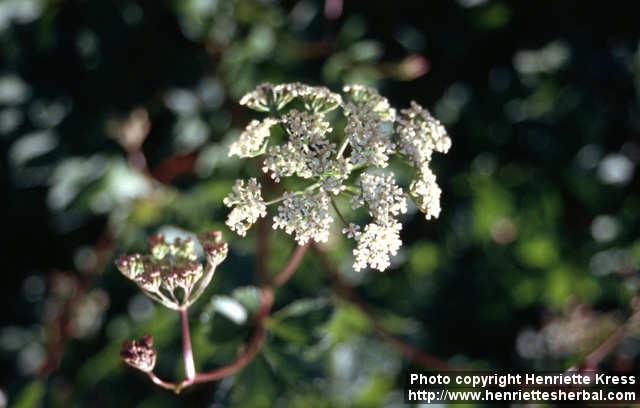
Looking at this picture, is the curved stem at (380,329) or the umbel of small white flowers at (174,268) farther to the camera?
the curved stem at (380,329)

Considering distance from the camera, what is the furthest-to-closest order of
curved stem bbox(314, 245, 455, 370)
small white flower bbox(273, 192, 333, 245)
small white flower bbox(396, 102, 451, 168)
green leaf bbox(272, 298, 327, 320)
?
curved stem bbox(314, 245, 455, 370) < green leaf bbox(272, 298, 327, 320) < small white flower bbox(396, 102, 451, 168) < small white flower bbox(273, 192, 333, 245)

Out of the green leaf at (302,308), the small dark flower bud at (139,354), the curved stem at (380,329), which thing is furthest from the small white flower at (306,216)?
the curved stem at (380,329)

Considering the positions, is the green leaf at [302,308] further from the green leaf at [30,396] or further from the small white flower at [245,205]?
the green leaf at [30,396]

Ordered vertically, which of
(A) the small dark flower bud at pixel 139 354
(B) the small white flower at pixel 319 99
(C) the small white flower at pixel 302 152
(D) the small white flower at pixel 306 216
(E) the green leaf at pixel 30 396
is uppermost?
(B) the small white flower at pixel 319 99

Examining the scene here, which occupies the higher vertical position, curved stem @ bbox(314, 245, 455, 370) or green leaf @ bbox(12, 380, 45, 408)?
curved stem @ bbox(314, 245, 455, 370)

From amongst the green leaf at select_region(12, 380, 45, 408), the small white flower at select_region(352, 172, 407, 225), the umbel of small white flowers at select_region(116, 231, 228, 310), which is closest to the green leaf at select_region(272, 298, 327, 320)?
the umbel of small white flowers at select_region(116, 231, 228, 310)

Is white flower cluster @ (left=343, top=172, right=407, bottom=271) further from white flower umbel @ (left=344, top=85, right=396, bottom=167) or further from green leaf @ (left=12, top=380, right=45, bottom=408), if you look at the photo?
green leaf @ (left=12, top=380, right=45, bottom=408)

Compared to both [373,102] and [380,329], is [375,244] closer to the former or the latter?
[373,102]

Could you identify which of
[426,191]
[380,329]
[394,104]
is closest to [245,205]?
[426,191]
